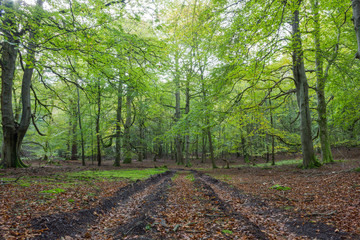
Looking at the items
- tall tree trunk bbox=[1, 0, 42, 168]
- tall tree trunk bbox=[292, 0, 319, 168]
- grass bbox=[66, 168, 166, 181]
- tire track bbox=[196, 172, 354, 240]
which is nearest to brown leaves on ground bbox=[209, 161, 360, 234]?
tire track bbox=[196, 172, 354, 240]

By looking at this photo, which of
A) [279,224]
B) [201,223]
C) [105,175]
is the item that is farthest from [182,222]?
[105,175]

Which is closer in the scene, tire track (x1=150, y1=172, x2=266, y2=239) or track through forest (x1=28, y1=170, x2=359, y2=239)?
track through forest (x1=28, y1=170, x2=359, y2=239)

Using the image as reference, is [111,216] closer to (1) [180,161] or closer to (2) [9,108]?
(2) [9,108]

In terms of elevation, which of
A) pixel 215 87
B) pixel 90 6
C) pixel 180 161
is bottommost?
pixel 180 161

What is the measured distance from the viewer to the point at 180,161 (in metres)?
23.3

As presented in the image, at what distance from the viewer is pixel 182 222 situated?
4344mm

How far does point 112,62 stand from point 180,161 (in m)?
17.9

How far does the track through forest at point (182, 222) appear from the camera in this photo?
137 inches

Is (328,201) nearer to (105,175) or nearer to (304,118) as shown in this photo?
(304,118)

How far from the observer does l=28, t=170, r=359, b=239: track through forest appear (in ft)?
11.4

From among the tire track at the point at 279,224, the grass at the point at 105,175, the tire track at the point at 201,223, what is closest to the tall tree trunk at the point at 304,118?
the tire track at the point at 279,224

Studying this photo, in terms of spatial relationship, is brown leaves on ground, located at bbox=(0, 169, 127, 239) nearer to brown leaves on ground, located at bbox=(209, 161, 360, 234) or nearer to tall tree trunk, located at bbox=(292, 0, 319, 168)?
brown leaves on ground, located at bbox=(209, 161, 360, 234)

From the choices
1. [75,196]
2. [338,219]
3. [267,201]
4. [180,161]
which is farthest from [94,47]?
[180,161]

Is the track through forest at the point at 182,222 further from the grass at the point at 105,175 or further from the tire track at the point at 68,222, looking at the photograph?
the grass at the point at 105,175
